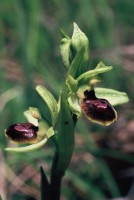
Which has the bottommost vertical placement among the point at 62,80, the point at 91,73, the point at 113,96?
the point at 62,80

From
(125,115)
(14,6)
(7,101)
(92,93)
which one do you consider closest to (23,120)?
(7,101)

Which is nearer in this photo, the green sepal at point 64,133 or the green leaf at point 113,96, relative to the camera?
the green sepal at point 64,133

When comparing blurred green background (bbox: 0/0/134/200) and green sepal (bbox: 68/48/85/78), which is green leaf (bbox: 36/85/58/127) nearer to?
green sepal (bbox: 68/48/85/78)

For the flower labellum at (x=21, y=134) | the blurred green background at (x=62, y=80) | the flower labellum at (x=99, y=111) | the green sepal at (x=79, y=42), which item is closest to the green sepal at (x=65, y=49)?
the green sepal at (x=79, y=42)

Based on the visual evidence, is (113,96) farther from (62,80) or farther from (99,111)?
(62,80)

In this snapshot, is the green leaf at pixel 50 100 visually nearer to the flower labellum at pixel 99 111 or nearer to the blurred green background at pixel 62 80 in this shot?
the flower labellum at pixel 99 111

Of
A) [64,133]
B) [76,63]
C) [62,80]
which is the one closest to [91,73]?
[76,63]
